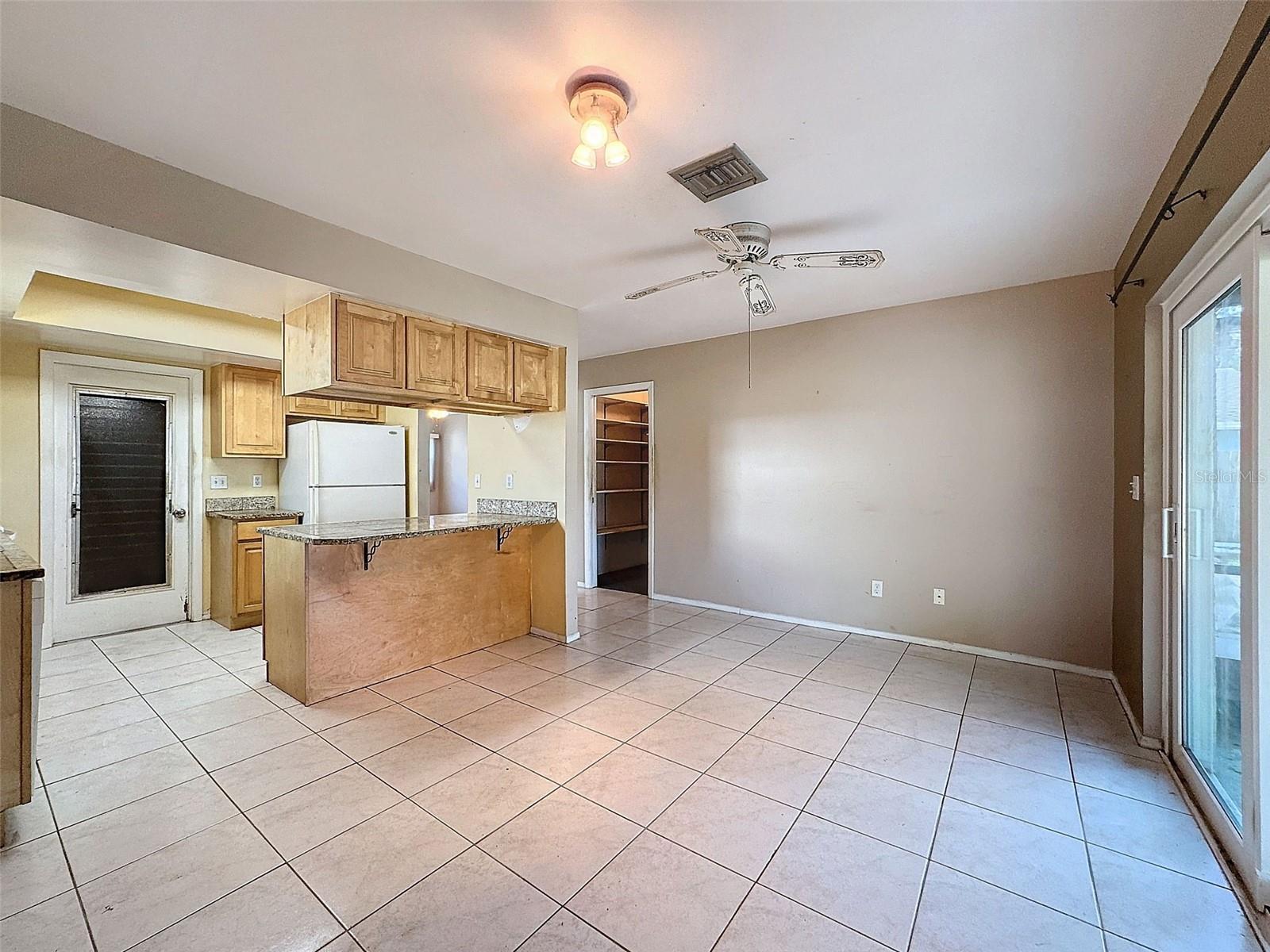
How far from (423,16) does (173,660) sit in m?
4.06

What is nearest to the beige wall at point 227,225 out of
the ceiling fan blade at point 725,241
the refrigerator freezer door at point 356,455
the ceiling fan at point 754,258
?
the ceiling fan at point 754,258

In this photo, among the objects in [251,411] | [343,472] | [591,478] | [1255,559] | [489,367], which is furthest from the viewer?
[591,478]

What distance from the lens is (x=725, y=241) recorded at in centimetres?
Result: 248

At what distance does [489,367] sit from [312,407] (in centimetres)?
226

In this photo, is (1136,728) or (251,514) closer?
(1136,728)

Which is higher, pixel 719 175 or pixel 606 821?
pixel 719 175

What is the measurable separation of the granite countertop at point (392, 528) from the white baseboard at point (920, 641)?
188 cm

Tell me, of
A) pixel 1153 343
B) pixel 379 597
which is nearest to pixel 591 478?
pixel 379 597

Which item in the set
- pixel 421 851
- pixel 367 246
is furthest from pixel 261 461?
pixel 421 851

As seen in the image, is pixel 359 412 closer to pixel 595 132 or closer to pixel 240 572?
pixel 240 572

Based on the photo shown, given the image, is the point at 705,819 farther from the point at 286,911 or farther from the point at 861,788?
the point at 286,911

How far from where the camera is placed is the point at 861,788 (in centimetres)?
213

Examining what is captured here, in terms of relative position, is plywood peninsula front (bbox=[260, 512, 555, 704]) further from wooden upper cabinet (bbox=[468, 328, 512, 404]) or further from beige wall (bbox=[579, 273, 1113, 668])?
beige wall (bbox=[579, 273, 1113, 668])

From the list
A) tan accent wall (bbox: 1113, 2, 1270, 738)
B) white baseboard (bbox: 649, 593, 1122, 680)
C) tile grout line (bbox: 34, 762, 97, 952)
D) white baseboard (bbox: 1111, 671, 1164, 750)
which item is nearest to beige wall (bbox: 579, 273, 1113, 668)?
white baseboard (bbox: 649, 593, 1122, 680)
